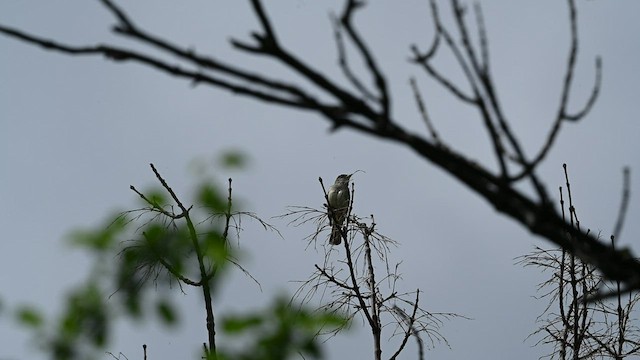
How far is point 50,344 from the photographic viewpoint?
1723mm

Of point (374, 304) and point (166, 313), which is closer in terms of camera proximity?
point (166, 313)

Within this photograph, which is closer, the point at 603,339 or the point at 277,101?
the point at 277,101

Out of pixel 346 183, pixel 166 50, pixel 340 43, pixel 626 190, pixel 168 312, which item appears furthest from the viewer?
pixel 346 183

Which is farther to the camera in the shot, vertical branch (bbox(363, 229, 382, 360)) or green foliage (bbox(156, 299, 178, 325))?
vertical branch (bbox(363, 229, 382, 360))

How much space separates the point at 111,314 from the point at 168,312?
147mm

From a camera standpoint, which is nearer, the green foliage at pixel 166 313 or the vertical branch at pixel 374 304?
the green foliage at pixel 166 313

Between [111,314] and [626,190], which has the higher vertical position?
[626,190]

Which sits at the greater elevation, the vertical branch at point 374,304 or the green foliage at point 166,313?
the vertical branch at point 374,304

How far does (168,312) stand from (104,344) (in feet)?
0.61

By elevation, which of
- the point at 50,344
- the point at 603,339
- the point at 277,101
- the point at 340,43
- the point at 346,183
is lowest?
the point at 50,344

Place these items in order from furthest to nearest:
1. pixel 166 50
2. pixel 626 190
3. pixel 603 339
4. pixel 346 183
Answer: pixel 346 183, pixel 603 339, pixel 626 190, pixel 166 50

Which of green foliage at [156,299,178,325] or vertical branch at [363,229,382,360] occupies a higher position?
vertical branch at [363,229,382,360]

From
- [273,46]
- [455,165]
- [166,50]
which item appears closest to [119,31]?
[166,50]

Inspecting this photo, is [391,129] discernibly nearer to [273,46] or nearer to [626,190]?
[273,46]
